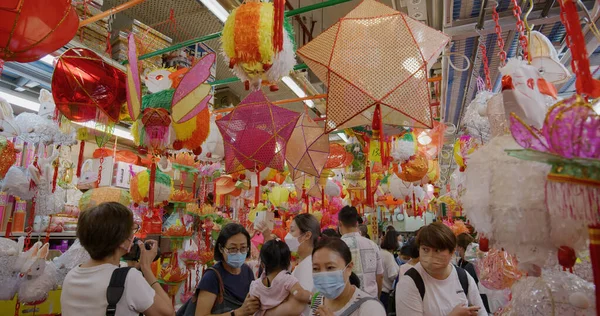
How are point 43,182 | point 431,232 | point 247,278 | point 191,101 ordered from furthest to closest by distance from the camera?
1. point 43,182
2. point 191,101
3. point 247,278
4. point 431,232

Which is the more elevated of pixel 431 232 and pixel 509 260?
pixel 431 232

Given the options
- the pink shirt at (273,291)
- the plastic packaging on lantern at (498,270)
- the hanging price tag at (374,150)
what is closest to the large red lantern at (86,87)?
the pink shirt at (273,291)

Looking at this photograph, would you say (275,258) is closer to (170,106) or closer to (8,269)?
(170,106)

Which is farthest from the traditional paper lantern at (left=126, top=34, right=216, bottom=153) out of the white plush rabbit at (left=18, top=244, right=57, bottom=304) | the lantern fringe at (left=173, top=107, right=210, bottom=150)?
the white plush rabbit at (left=18, top=244, right=57, bottom=304)

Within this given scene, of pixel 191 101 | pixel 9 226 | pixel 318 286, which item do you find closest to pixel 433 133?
pixel 191 101

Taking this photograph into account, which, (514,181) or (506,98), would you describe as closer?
(514,181)

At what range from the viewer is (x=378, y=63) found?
1699 mm

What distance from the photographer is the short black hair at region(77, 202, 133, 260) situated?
4.99 ft

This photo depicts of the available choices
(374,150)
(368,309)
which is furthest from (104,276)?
(374,150)

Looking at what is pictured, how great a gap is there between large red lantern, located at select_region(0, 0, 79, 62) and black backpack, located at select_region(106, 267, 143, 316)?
0.95 m

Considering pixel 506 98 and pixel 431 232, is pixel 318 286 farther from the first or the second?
pixel 506 98

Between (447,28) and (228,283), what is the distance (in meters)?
2.50

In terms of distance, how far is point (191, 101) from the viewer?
2.52m

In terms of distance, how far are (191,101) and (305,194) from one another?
9.41 ft
